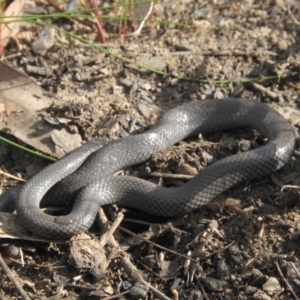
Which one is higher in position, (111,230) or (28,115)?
(28,115)

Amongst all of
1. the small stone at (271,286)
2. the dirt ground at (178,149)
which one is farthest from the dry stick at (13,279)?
the small stone at (271,286)

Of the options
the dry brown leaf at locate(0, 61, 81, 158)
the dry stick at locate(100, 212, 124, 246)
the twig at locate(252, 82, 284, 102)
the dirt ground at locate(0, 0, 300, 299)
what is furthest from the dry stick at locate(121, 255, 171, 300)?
the twig at locate(252, 82, 284, 102)

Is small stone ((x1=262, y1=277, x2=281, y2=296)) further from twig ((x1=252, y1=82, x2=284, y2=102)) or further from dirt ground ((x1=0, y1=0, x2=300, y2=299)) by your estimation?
twig ((x1=252, y1=82, x2=284, y2=102))

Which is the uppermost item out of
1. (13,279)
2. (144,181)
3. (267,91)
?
(267,91)

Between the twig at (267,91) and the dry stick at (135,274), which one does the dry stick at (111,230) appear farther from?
the twig at (267,91)

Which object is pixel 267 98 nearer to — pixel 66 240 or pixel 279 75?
pixel 279 75

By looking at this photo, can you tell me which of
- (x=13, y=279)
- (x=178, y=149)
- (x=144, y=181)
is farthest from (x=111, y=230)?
(x=178, y=149)

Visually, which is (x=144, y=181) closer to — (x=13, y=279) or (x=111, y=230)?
(x=111, y=230)
